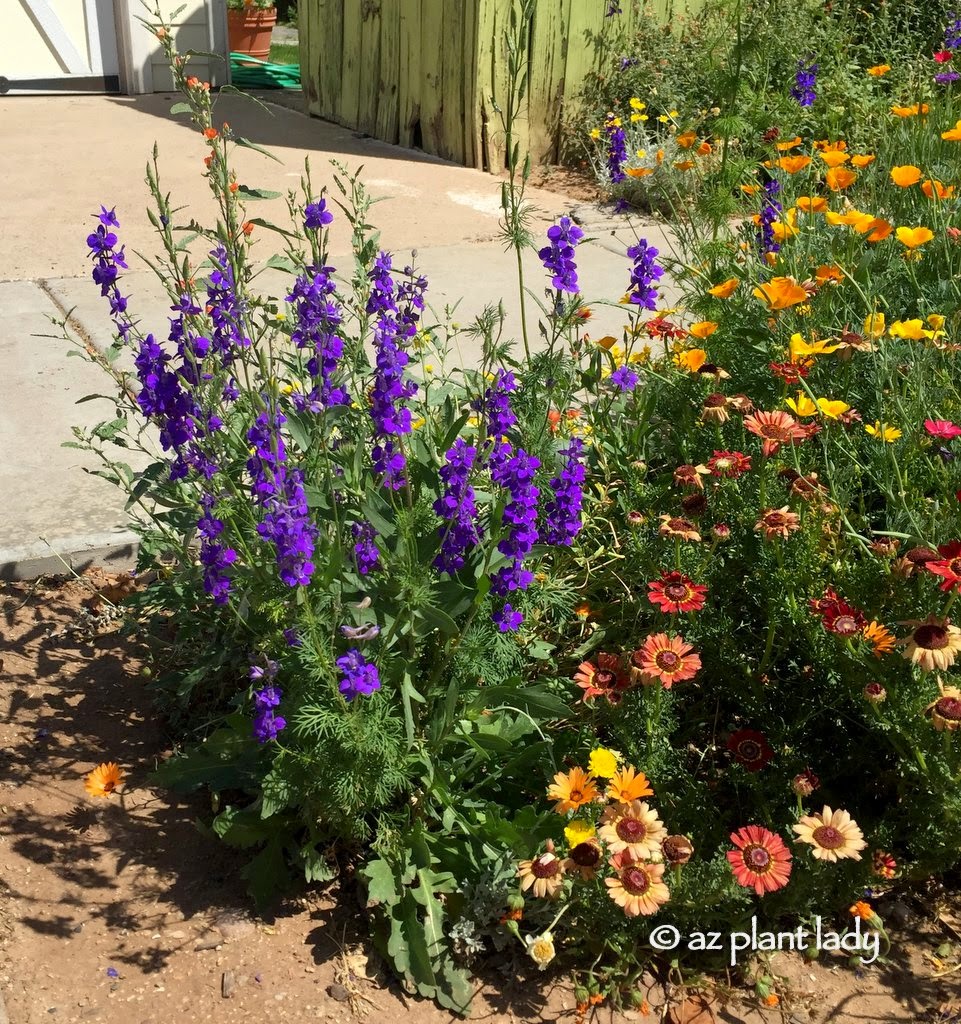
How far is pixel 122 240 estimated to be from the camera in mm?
5613

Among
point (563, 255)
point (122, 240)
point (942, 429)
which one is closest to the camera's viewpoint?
point (942, 429)

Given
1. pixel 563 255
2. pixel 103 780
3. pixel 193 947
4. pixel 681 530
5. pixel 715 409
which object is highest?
pixel 563 255

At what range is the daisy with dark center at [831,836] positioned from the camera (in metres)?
1.84

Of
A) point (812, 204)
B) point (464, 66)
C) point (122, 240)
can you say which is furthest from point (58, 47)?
point (812, 204)

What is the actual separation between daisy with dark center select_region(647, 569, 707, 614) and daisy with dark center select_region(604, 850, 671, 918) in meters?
0.47

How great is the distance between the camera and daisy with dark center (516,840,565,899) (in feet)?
6.27

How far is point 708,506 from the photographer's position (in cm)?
246

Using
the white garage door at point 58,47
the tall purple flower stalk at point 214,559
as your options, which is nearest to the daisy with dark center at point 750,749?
the tall purple flower stalk at point 214,559

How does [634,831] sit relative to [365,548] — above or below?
below

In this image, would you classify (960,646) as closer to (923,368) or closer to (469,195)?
(923,368)

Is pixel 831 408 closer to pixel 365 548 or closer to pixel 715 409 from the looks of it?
pixel 715 409

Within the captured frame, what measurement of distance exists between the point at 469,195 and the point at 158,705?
15.1 ft

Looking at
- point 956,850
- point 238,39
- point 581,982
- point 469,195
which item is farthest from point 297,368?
point 238,39

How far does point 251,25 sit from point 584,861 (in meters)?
12.5
